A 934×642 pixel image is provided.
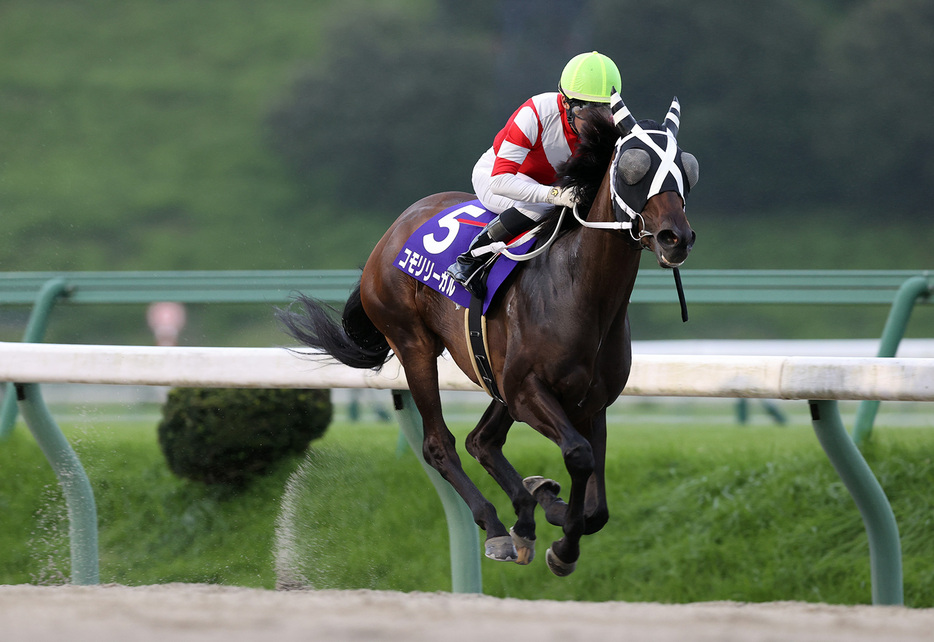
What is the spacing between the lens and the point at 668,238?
2.86 m

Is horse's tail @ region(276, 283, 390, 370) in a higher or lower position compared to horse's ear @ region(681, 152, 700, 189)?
lower

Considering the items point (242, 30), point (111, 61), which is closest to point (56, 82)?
point (111, 61)

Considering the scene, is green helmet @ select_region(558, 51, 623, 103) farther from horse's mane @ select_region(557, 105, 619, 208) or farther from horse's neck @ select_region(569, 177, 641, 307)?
horse's neck @ select_region(569, 177, 641, 307)

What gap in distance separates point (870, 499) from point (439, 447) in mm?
1400

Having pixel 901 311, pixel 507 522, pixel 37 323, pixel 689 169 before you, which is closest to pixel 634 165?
pixel 689 169

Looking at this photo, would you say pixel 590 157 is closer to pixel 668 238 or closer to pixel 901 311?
pixel 668 238

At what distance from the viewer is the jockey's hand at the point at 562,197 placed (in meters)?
3.33

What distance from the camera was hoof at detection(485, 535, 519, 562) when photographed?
134 inches

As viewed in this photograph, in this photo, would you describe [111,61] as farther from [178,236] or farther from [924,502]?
[924,502]

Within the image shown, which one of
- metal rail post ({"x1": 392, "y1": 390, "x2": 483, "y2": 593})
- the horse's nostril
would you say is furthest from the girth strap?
the horse's nostril

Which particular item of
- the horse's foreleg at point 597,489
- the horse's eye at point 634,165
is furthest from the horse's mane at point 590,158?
the horse's foreleg at point 597,489

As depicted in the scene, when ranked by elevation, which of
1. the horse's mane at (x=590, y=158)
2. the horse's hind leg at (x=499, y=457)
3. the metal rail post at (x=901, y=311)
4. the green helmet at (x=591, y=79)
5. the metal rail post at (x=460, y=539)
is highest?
the green helmet at (x=591, y=79)

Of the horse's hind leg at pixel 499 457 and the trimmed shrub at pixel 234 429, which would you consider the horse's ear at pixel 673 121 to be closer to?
the horse's hind leg at pixel 499 457

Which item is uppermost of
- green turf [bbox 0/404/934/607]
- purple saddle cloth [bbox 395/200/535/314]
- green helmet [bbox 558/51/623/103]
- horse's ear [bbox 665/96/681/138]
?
green helmet [bbox 558/51/623/103]
